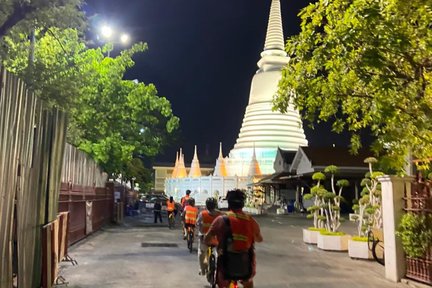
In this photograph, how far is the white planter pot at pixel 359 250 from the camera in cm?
1272

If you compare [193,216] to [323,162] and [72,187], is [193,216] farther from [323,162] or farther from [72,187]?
[323,162]

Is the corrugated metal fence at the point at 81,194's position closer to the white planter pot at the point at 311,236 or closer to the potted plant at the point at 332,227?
the potted plant at the point at 332,227

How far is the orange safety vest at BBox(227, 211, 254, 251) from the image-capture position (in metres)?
5.41

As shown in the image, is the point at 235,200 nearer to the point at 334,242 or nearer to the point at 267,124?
the point at 334,242

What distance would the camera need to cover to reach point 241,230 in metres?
5.48

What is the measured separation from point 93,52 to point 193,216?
11322 mm

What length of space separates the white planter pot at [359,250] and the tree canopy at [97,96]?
32.1 feet

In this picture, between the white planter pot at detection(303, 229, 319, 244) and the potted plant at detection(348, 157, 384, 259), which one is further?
the white planter pot at detection(303, 229, 319, 244)

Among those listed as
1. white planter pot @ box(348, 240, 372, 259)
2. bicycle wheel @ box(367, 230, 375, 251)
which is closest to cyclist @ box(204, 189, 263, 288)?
bicycle wheel @ box(367, 230, 375, 251)

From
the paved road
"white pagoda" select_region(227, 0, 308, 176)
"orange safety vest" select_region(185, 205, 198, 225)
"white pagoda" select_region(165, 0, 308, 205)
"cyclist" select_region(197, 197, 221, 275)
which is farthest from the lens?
"white pagoda" select_region(227, 0, 308, 176)

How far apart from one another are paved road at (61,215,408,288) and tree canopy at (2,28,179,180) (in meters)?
5.19

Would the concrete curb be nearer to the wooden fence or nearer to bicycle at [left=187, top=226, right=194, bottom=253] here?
bicycle at [left=187, top=226, right=194, bottom=253]

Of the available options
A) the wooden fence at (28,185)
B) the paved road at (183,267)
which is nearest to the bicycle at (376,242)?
the paved road at (183,267)

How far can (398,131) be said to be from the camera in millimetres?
8227
